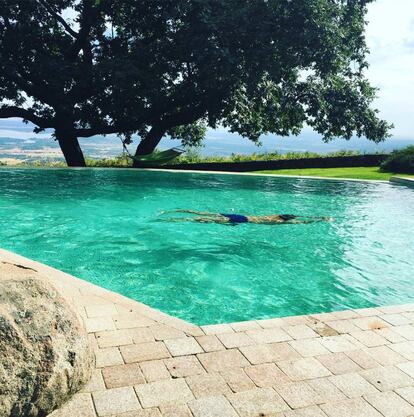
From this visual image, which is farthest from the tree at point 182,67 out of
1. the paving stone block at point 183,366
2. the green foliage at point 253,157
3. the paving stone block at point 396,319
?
the paving stone block at point 183,366

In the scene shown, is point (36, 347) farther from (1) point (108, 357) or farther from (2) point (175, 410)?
(2) point (175, 410)

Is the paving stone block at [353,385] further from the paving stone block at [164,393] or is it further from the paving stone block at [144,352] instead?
the paving stone block at [144,352]

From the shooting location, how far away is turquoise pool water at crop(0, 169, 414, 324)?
764 cm

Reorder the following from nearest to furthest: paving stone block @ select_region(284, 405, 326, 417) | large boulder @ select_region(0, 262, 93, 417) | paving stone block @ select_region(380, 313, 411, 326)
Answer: large boulder @ select_region(0, 262, 93, 417), paving stone block @ select_region(284, 405, 326, 417), paving stone block @ select_region(380, 313, 411, 326)

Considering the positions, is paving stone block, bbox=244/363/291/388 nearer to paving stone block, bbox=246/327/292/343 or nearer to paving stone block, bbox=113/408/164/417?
paving stone block, bbox=246/327/292/343

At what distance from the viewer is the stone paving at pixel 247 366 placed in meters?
3.62

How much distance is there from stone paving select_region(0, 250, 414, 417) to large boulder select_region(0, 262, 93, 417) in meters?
0.22

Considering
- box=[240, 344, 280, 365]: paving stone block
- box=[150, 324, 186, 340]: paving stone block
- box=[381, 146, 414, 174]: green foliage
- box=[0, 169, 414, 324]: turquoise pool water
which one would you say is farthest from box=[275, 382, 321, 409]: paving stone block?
box=[381, 146, 414, 174]: green foliage

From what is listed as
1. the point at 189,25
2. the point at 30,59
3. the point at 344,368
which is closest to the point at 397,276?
the point at 344,368

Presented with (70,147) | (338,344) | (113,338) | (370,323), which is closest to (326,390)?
(338,344)

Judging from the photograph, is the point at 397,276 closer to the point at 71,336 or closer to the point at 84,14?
the point at 71,336

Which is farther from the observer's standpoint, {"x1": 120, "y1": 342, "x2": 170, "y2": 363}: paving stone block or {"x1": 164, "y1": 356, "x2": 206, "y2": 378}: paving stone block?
{"x1": 120, "y1": 342, "x2": 170, "y2": 363}: paving stone block

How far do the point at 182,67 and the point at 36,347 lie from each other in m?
24.0

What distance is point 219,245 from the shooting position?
10.6 metres
